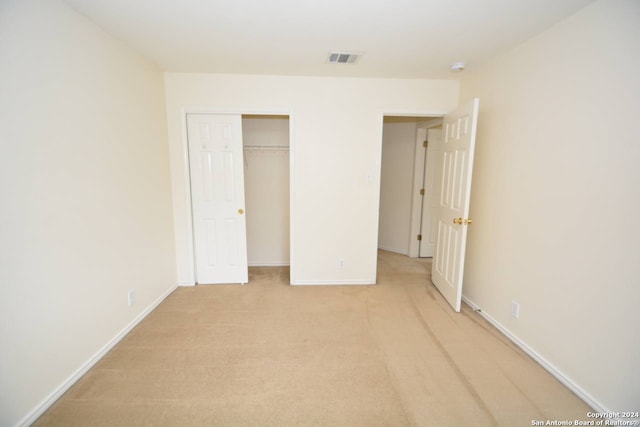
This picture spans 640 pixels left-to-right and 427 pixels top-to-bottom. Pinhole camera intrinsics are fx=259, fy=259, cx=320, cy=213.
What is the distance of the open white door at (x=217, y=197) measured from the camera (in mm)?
2992

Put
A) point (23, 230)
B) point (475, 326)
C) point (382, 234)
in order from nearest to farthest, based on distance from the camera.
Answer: point (23, 230) → point (475, 326) → point (382, 234)

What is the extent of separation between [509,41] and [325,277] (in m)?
2.89

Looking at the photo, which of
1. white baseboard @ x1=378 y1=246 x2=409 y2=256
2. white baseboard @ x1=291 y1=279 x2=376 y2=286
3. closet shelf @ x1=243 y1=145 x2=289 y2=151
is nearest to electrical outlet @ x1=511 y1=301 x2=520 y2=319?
white baseboard @ x1=291 y1=279 x2=376 y2=286

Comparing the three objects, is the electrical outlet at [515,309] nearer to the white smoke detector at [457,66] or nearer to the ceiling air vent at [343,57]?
the white smoke detector at [457,66]

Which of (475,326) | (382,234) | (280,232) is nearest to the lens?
(475,326)

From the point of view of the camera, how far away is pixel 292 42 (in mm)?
2133

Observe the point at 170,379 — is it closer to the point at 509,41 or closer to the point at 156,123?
the point at 156,123

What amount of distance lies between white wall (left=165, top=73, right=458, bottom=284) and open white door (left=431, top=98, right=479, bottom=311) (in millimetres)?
491

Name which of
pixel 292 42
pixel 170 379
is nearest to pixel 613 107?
A: pixel 292 42

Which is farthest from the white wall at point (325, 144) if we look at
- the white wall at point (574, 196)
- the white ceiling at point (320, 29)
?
the white wall at point (574, 196)

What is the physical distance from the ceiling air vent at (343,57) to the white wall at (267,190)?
130cm

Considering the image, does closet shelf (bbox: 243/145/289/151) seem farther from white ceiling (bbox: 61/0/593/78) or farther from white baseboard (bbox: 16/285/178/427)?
white baseboard (bbox: 16/285/178/427)

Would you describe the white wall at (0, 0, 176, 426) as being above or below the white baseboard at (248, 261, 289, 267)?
above

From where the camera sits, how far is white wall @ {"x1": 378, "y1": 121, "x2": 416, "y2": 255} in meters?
4.42
